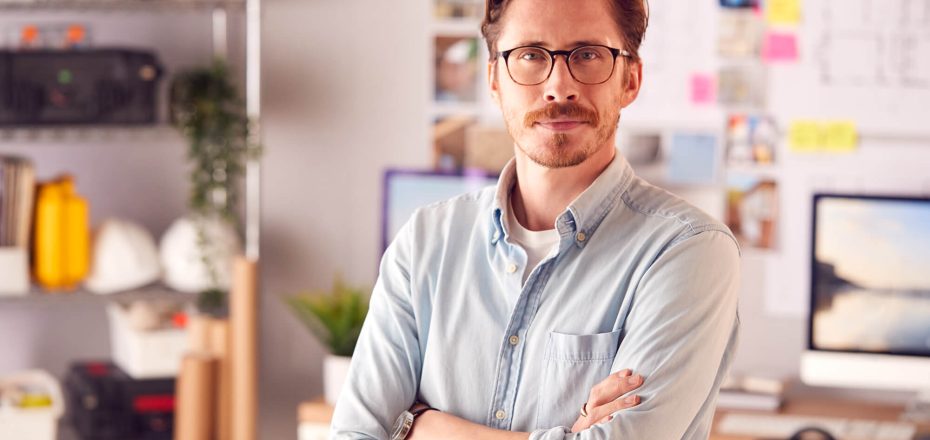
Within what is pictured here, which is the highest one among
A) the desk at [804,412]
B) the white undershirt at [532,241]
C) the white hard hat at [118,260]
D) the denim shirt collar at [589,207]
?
the denim shirt collar at [589,207]

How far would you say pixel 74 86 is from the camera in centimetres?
310

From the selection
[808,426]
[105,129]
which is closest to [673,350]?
[808,426]

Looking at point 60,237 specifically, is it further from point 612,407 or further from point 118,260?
point 612,407

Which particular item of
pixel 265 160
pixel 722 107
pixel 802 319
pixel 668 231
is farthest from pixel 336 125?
pixel 668 231

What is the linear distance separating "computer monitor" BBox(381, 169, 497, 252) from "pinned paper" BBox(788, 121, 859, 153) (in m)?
0.82

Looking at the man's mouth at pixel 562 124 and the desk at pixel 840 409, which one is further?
the desk at pixel 840 409

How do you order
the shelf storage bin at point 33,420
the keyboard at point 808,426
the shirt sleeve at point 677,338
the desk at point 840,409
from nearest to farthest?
1. the shirt sleeve at point 677,338
2. the keyboard at point 808,426
3. the desk at point 840,409
4. the shelf storage bin at point 33,420

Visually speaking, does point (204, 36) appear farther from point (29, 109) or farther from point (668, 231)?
point (668, 231)

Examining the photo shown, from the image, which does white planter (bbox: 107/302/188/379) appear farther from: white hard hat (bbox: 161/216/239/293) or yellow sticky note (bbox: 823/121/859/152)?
yellow sticky note (bbox: 823/121/859/152)

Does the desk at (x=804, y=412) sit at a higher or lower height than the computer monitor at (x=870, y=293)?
lower

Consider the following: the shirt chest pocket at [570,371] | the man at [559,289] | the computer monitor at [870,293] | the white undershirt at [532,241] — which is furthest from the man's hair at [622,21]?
the computer monitor at [870,293]

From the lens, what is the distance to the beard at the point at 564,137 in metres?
1.49

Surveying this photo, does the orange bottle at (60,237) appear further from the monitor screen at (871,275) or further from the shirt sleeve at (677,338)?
the shirt sleeve at (677,338)

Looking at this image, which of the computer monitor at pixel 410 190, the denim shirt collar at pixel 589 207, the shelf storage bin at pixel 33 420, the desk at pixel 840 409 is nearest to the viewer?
the denim shirt collar at pixel 589 207
